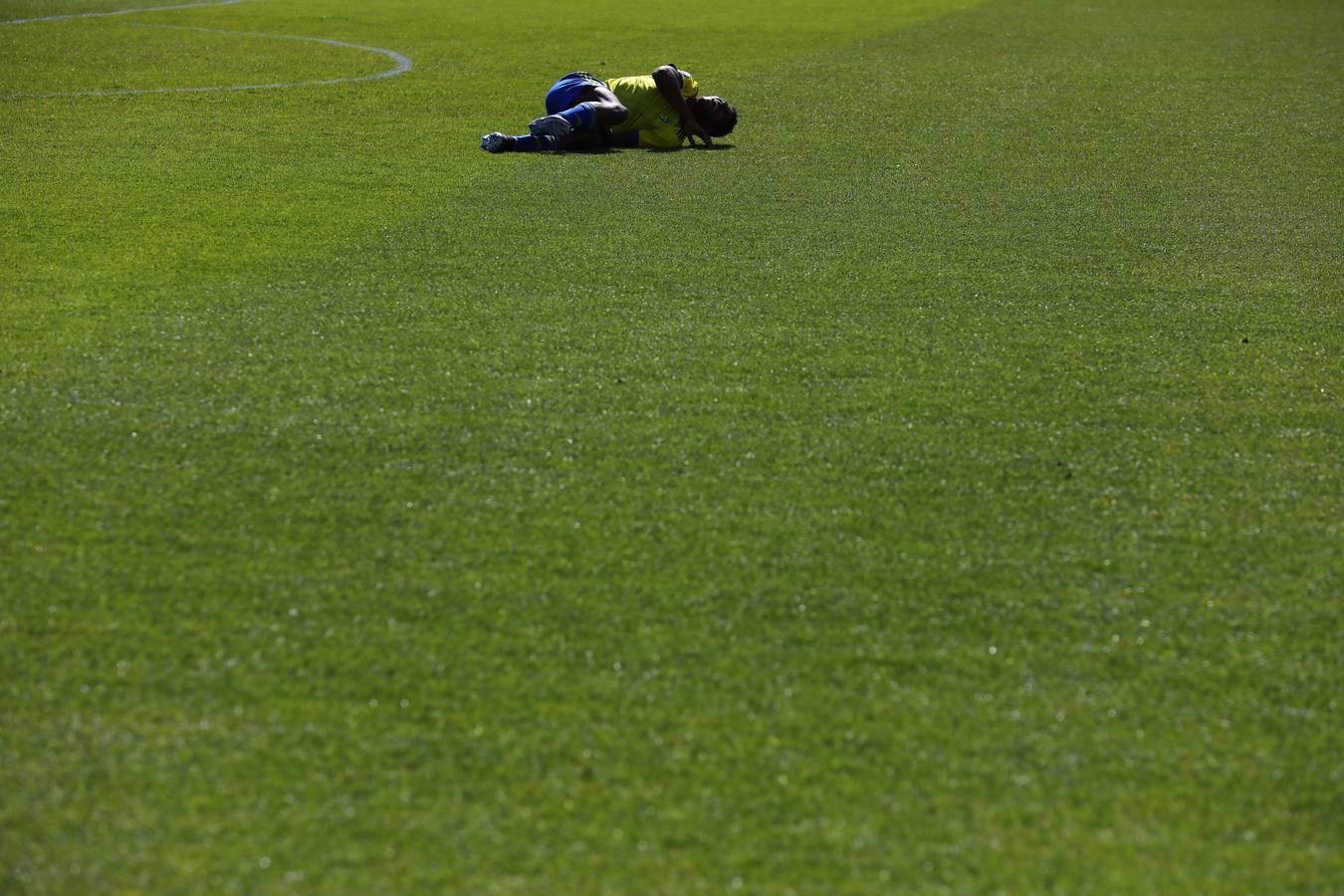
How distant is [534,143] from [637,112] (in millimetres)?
699

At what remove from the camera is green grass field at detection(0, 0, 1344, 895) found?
2.28 m

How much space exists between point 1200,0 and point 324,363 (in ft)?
57.4

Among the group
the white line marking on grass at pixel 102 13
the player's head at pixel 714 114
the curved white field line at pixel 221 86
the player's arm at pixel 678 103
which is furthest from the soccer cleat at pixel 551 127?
the white line marking on grass at pixel 102 13

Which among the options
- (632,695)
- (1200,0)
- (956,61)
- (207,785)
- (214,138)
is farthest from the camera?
(1200,0)

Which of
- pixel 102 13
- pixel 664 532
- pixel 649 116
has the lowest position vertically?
pixel 664 532

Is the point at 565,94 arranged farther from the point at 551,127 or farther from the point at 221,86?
the point at 221,86

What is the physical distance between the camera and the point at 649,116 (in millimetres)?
8500

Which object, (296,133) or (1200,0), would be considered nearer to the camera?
(296,133)

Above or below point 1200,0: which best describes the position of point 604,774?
below

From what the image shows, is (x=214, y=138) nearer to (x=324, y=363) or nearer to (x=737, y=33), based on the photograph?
(x=324, y=363)

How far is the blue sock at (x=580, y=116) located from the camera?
816 cm


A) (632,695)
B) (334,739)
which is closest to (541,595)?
(632,695)

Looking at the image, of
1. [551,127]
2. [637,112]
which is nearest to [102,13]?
[637,112]

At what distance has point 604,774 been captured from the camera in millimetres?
2385
